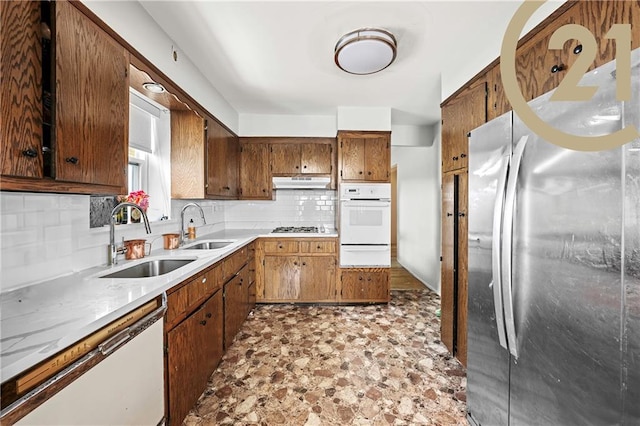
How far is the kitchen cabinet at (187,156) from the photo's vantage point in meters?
2.61

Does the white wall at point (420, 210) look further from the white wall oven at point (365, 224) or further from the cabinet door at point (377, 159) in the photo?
the white wall oven at point (365, 224)

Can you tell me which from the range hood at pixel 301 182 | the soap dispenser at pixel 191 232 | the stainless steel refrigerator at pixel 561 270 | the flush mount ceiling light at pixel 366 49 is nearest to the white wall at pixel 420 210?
the range hood at pixel 301 182

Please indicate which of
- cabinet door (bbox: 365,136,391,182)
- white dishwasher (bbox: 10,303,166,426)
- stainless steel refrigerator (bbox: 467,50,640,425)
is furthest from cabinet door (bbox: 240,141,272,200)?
stainless steel refrigerator (bbox: 467,50,640,425)

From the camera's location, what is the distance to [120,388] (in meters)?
1.05

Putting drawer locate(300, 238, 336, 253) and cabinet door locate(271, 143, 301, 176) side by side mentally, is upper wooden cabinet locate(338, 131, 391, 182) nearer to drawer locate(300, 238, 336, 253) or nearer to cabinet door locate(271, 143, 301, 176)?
cabinet door locate(271, 143, 301, 176)

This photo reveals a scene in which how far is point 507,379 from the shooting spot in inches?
49.3

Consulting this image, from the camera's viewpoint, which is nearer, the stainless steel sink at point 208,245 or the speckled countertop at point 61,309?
the speckled countertop at point 61,309

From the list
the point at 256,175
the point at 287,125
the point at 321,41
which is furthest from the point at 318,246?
the point at 321,41

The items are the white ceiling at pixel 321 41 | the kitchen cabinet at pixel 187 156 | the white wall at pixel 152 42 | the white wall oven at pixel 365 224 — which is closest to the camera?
the white wall at pixel 152 42

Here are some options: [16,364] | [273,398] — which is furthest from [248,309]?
[16,364]

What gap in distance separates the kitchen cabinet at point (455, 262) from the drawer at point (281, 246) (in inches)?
70.3

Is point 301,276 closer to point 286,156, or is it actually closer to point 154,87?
point 286,156

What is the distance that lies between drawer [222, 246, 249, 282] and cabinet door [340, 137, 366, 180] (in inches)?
62.3

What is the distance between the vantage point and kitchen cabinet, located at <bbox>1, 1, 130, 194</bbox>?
95 cm
